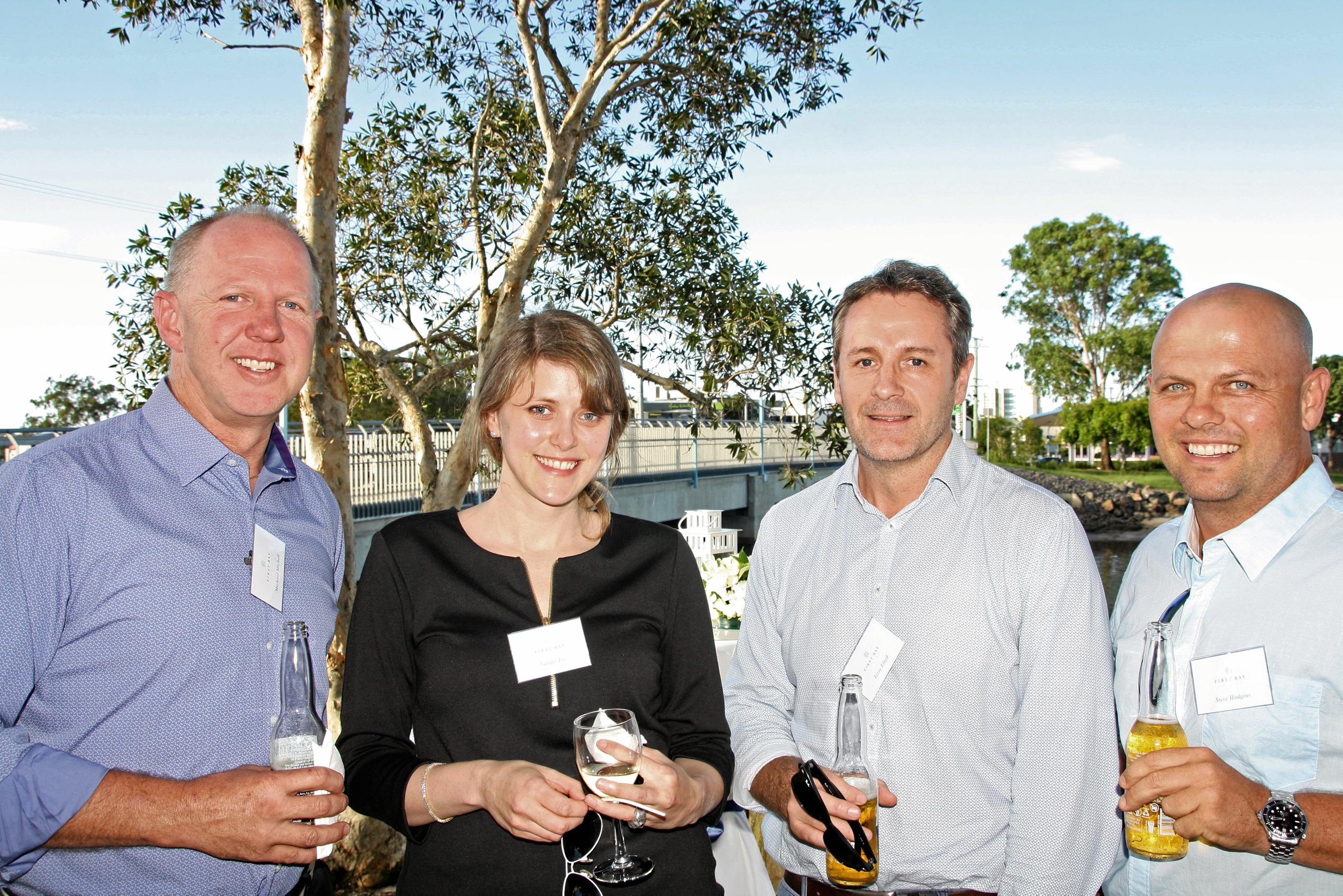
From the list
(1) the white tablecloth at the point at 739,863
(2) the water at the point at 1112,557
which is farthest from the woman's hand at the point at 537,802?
(2) the water at the point at 1112,557

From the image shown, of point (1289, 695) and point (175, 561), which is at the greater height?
point (175, 561)

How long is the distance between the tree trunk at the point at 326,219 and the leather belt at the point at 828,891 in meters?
3.05

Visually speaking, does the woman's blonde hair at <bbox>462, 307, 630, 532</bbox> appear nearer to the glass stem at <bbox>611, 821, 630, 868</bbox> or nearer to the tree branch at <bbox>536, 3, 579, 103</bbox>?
the glass stem at <bbox>611, 821, 630, 868</bbox>

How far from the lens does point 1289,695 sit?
6.34 feet

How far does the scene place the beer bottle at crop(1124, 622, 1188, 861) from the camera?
1.78 m

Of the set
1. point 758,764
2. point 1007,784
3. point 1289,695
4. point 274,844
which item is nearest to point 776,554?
point 758,764

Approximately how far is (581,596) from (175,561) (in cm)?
88

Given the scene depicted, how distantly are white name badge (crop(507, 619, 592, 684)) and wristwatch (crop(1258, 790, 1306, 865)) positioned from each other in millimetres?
1439

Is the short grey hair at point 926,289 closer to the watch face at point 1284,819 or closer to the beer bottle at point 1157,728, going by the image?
the beer bottle at point 1157,728

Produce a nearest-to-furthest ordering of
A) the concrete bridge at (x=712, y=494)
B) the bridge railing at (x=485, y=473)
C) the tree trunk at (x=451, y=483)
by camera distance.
→ the tree trunk at (x=451, y=483), the bridge railing at (x=485, y=473), the concrete bridge at (x=712, y=494)

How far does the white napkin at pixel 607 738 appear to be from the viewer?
170 centimetres

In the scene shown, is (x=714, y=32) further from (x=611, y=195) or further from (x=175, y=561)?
(x=175, y=561)

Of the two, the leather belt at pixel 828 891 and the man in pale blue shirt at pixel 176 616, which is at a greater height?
the man in pale blue shirt at pixel 176 616

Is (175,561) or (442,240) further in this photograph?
(442,240)
